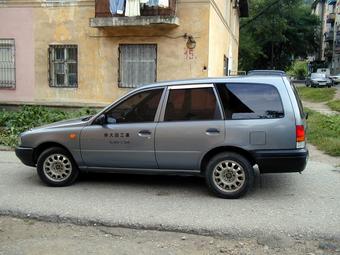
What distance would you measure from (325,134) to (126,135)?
7.10 meters

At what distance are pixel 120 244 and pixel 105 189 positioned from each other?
2.17 metres

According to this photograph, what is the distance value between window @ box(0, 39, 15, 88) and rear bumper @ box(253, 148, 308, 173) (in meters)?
11.6

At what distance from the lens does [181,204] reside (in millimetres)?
6293

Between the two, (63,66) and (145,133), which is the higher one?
(63,66)

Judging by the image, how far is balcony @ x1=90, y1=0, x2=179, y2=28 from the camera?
1387cm

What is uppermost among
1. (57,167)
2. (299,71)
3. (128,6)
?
(299,71)

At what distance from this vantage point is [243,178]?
648cm

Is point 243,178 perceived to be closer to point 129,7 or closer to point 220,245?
A: point 220,245

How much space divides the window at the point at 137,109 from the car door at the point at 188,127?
0.17 m

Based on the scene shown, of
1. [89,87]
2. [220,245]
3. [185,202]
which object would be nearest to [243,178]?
[185,202]

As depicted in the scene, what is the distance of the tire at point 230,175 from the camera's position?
6.47m

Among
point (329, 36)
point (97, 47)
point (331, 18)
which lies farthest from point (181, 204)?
point (331, 18)

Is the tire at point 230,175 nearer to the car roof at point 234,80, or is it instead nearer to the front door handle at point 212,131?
the front door handle at point 212,131

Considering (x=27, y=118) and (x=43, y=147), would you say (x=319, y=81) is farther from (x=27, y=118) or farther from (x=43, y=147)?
(x=43, y=147)
